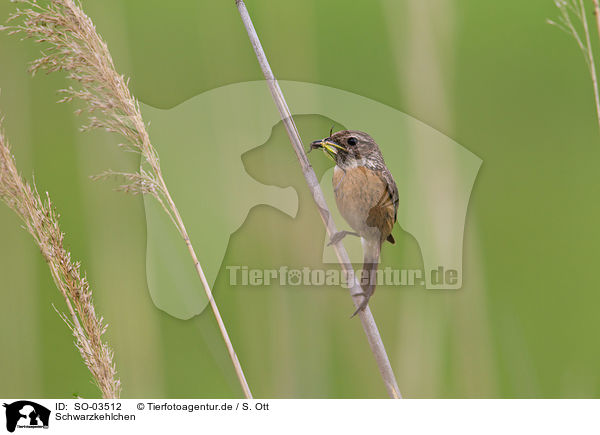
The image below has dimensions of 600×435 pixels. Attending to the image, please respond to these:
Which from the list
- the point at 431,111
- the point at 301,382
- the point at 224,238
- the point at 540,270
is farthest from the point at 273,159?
the point at 540,270

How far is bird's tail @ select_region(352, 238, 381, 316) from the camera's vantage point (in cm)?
130

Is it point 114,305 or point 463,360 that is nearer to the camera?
point 463,360

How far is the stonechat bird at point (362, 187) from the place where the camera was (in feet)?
4.86

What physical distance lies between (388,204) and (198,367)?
1.05 meters

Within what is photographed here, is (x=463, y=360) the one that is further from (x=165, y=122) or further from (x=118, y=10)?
(x=118, y=10)

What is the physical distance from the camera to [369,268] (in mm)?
1424

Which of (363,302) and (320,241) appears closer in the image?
(363,302)

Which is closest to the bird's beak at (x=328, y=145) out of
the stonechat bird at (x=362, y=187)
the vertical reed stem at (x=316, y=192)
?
the stonechat bird at (x=362, y=187)

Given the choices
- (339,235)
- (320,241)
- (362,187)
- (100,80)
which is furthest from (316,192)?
(100,80)

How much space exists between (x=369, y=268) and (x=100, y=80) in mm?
829
